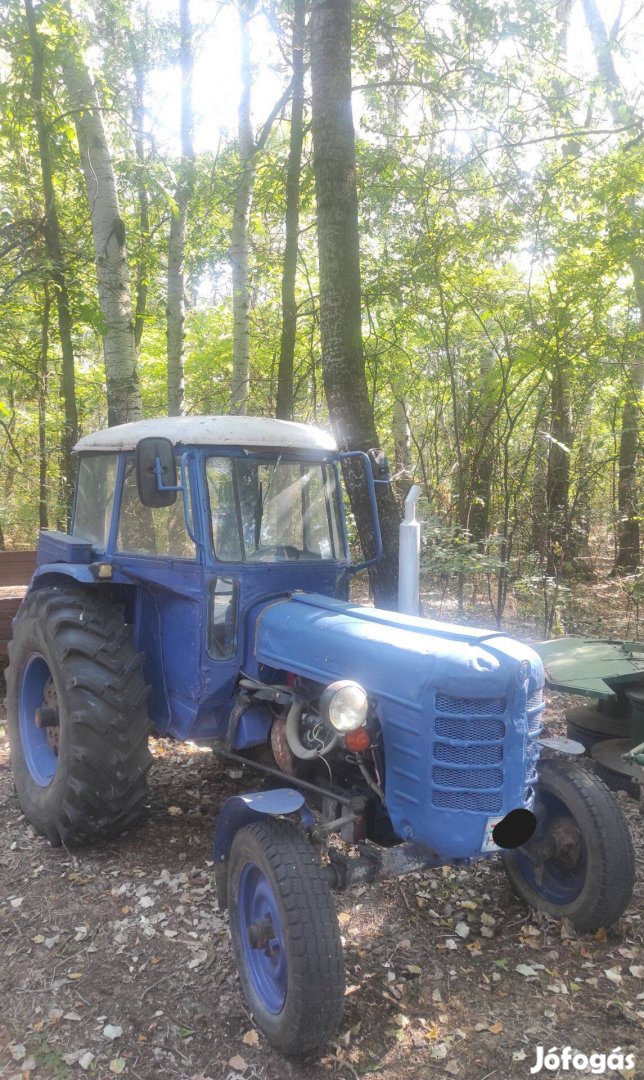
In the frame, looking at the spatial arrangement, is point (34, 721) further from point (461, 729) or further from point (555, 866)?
point (555, 866)

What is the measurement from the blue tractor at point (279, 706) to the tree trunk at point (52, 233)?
3.72m

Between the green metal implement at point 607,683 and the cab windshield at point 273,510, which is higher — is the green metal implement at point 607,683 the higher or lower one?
the lower one

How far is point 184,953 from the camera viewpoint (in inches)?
124

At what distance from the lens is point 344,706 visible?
2689 mm

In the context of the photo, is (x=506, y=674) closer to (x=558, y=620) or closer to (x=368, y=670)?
(x=368, y=670)

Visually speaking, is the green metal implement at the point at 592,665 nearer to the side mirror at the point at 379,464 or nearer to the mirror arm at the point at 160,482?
the side mirror at the point at 379,464

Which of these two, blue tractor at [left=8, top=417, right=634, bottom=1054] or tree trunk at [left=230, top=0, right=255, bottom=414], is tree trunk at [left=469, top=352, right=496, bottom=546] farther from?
blue tractor at [left=8, top=417, right=634, bottom=1054]

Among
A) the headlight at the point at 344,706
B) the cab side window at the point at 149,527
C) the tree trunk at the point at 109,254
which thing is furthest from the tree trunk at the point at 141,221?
the headlight at the point at 344,706

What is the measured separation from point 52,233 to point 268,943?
8.68 metres

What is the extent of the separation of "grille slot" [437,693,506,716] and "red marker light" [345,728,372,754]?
1.00 ft

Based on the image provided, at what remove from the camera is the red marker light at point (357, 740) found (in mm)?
2762

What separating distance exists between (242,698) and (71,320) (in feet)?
23.4

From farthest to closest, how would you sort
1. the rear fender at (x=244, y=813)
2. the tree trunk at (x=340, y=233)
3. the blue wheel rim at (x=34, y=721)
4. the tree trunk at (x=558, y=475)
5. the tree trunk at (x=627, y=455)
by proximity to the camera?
the tree trunk at (x=627, y=455) → the tree trunk at (x=558, y=475) → the tree trunk at (x=340, y=233) → the blue wheel rim at (x=34, y=721) → the rear fender at (x=244, y=813)

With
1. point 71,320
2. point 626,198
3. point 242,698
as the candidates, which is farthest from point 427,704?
point 71,320
